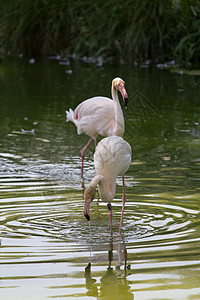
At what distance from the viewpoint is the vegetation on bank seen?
1486cm

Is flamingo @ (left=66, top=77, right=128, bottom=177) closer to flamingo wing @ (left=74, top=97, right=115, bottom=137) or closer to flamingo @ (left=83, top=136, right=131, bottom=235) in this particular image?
flamingo wing @ (left=74, top=97, right=115, bottom=137)

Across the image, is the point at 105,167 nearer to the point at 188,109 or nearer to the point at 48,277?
the point at 48,277

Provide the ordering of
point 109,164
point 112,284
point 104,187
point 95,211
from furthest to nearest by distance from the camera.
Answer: point 95,211, point 109,164, point 104,187, point 112,284

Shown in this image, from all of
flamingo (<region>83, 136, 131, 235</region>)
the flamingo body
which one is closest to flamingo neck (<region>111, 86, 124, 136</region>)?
the flamingo body

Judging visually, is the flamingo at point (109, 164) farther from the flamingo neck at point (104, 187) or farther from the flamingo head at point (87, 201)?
the flamingo head at point (87, 201)

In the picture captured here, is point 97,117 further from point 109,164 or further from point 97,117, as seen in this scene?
point 109,164

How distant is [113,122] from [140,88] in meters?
5.32

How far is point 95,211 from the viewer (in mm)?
5688

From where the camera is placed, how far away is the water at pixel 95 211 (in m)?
4.02

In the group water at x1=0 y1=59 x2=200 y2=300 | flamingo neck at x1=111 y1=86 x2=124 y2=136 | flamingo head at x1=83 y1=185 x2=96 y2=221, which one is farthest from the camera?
flamingo neck at x1=111 y1=86 x2=124 y2=136

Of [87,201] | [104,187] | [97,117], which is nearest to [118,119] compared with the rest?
[97,117]

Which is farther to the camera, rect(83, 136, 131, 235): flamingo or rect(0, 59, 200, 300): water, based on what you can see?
rect(83, 136, 131, 235): flamingo

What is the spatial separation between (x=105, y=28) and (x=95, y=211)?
35.8 ft

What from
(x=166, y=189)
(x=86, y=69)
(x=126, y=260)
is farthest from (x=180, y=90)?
(x=126, y=260)
